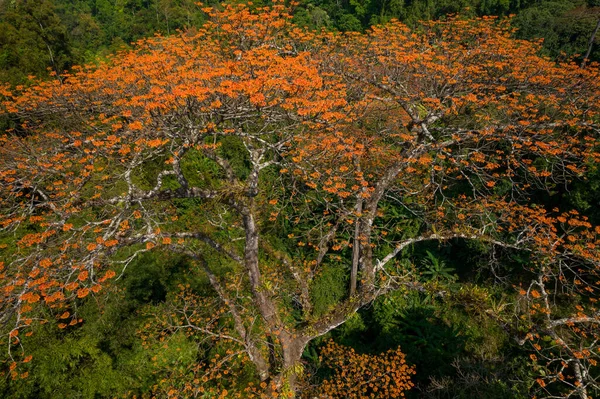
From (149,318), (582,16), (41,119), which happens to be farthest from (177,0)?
(149,318)

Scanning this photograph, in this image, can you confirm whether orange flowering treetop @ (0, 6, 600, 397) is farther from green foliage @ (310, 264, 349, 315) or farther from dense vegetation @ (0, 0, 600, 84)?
dense vegetation @ (0, 0, 600, 84)

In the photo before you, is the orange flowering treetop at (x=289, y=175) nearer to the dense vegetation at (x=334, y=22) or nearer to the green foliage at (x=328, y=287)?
the green foliage at (x=328, y=287)

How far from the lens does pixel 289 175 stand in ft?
36.8

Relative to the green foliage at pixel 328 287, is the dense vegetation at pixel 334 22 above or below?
above

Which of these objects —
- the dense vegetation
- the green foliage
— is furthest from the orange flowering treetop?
the dense vegetation

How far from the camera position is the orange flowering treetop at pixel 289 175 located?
245 inches

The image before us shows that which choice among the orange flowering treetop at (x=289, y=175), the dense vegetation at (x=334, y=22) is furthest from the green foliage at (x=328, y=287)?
the dense vegetation at (x=334, y=22)

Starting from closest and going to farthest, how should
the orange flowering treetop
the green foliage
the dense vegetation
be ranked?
the orange flowering treetop, the green foliage, the dense vegetation

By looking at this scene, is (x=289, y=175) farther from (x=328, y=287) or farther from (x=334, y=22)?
(x=334, y=22)

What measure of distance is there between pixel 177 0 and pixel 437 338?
179 ft

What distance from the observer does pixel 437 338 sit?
10.7m

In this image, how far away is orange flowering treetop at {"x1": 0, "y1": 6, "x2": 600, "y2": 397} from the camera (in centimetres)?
623

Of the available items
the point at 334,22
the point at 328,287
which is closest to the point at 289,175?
the point at 328,287

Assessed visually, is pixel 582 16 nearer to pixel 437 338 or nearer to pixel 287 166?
pixel 437 338
